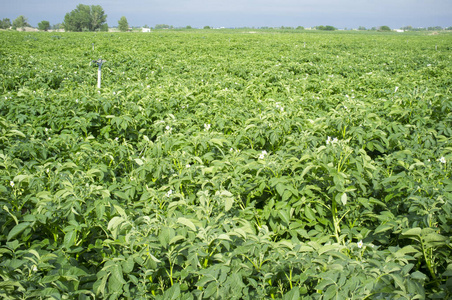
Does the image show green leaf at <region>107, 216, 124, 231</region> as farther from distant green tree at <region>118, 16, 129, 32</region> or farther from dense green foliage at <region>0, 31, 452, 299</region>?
distant green tree at <region>118, 16, 129, 32</region>

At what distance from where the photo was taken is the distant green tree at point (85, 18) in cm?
8081

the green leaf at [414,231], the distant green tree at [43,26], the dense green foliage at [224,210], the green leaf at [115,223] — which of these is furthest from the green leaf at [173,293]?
the distant green tree at [43,26]

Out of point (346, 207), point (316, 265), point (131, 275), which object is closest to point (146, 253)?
point (131, 275)

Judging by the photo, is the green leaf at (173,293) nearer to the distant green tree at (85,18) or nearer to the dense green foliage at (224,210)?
the dense green foliage at (224,210)

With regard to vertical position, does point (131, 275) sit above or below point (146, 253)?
below

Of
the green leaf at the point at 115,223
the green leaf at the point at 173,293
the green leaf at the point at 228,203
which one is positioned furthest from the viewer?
the green leaf at the point at 228,203

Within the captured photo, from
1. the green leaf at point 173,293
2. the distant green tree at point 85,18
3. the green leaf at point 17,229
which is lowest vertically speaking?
the green leaf at point 173,293

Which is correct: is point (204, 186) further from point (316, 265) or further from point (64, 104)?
point (64, 104)

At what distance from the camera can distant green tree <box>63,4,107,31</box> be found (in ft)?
265

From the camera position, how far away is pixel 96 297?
6.00 feet

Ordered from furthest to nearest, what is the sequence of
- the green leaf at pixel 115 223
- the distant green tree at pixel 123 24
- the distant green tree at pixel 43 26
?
1. the distant green tree at pixel 43 26
2. the distant green tree at pixel 123 24
3. the green leaf at pixel 115 223

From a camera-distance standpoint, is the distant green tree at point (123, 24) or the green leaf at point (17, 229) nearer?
the green leaf at point (17, 229)

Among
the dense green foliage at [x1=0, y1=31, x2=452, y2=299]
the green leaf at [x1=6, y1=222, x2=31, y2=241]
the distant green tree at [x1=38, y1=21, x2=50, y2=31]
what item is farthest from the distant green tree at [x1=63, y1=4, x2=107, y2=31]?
the green leaf at [x1=6, y1=222, x2=31, y2=241]

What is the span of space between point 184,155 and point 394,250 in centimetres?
194
